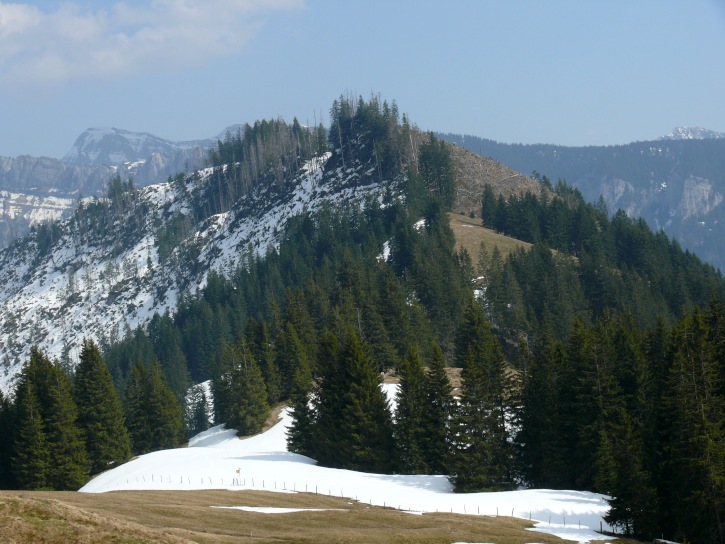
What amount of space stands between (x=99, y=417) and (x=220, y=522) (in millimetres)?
36940

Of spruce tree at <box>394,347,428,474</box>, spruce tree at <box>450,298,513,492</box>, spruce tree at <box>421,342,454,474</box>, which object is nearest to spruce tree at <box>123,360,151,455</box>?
spruce tree at <box>394,347,428,474</box>

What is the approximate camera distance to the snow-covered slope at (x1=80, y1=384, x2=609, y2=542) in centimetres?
4894

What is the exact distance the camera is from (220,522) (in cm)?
3953

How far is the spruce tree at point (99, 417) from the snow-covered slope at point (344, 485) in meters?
6.20

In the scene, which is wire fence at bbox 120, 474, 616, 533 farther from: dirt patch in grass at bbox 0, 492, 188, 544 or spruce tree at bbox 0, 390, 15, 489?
dirt patch in grass at bbox 0, 492, 188, 544

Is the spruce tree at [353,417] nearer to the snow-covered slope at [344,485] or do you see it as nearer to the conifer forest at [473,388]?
the conifer forest at [473,388]

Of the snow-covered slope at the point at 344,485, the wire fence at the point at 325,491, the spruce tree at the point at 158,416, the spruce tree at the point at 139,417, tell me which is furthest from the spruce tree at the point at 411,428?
the spruce tree at the point at 139,417

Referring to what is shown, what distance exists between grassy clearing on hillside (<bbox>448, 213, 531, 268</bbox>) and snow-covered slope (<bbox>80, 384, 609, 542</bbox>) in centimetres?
8577

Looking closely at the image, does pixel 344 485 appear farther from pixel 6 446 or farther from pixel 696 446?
→ pixel 6 446

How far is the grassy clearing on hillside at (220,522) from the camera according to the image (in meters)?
29.4

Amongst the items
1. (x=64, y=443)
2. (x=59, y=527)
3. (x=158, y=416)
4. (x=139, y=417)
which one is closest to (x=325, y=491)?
(x=64, y=443)

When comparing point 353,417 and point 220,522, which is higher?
point 353,417

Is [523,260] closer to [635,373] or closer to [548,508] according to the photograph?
[635,373]

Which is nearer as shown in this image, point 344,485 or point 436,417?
point 344,485
